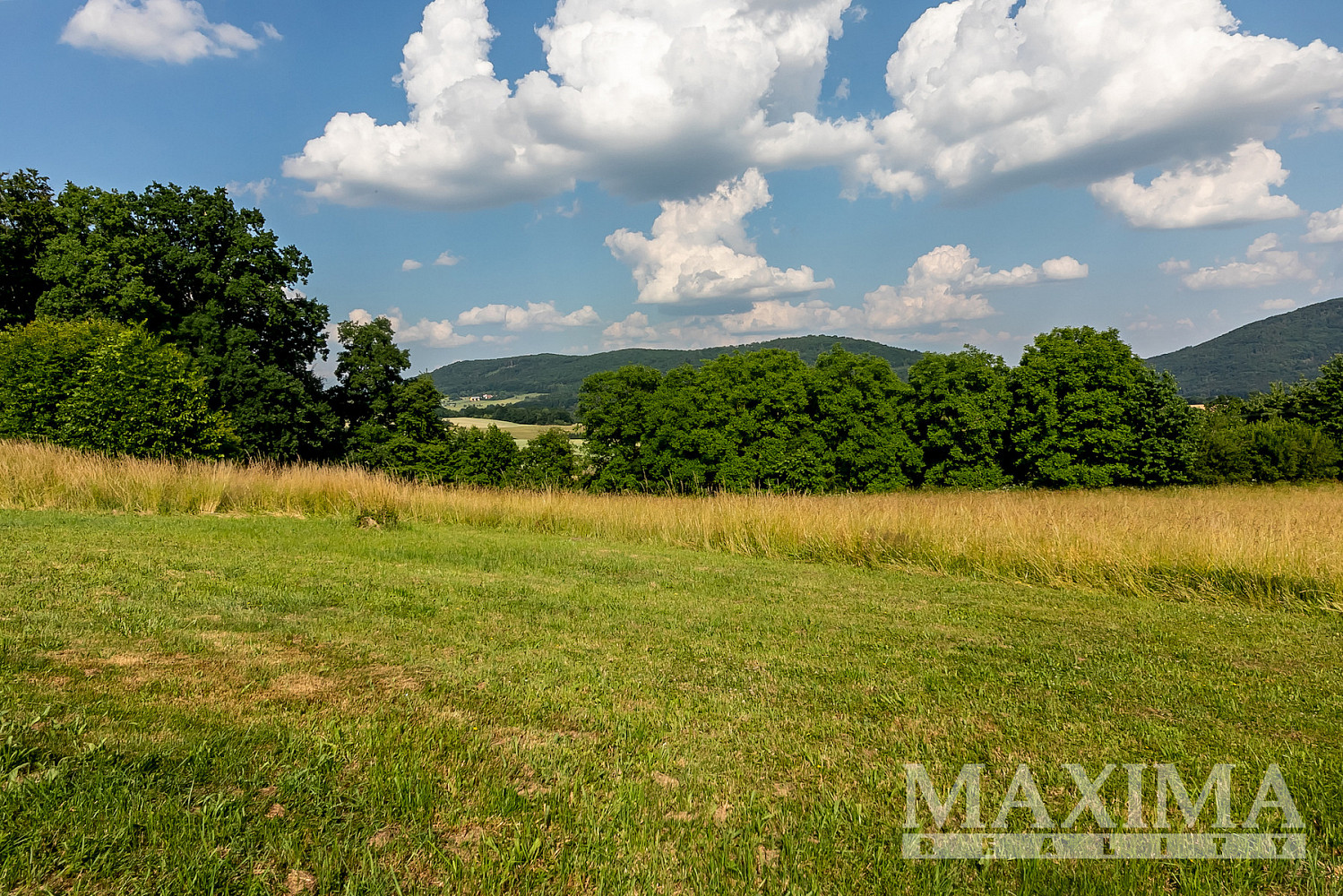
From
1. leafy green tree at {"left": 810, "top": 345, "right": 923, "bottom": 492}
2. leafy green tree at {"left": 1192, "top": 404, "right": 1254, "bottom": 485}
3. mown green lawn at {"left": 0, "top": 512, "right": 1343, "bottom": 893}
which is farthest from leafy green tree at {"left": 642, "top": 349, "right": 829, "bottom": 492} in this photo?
mown green lawn at {"left": 0, "top": 512, "right": 1343, "bottom": 893}

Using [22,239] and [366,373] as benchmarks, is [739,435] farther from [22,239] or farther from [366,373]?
[22,239]

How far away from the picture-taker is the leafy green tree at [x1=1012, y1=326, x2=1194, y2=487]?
29.3m

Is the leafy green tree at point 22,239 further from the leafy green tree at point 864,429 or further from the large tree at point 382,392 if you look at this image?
the leafy green tree at point 864,429

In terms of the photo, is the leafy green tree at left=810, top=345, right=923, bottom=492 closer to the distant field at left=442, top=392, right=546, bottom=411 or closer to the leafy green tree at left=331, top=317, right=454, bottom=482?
the leafy green tree at left=331, top=317, right=454, bottom=482

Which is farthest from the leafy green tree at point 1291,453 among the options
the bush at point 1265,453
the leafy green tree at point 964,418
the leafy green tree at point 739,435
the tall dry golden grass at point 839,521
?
the leafy green tree at point 739,435

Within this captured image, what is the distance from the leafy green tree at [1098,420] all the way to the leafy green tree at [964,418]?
38.4 inches

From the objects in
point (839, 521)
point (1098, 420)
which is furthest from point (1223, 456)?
point (839, 521)

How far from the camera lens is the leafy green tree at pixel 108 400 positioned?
15008 mm

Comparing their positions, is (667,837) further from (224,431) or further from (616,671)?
(224,431)

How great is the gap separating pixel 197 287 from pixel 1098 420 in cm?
4187

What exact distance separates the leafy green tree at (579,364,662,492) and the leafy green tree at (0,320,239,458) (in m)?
17.8

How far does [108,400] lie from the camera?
15.0m

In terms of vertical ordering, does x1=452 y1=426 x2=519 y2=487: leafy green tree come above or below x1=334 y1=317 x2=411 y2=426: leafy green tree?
below

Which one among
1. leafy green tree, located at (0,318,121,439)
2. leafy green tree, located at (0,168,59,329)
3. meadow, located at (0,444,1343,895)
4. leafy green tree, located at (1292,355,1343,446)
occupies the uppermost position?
leafy green tree, located at (0,168,59,329)
